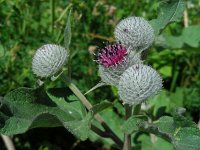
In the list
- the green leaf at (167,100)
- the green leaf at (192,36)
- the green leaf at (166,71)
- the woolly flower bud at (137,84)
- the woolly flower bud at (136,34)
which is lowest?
the green leaf at (167,100)

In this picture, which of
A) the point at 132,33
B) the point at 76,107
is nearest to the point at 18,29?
the point at 76,107

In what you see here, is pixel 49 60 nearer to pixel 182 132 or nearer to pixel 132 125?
pixel 132 125

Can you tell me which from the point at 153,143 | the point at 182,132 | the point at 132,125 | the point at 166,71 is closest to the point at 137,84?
the point at 132,125

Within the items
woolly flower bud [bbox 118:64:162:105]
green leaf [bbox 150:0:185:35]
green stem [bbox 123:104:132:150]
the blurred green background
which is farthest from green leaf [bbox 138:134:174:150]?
woolly flower bud [bbox 118:64:162:105]

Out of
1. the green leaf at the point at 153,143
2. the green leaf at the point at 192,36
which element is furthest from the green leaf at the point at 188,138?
the green leaf at the point at 192,36

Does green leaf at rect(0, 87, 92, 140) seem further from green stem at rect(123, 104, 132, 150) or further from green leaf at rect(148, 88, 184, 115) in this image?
green leaf at rect(148, 88, 184, 115)

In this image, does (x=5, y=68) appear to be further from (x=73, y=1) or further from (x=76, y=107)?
(x=76, y=107)

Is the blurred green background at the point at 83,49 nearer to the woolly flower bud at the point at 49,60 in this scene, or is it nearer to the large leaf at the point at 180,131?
the woolly flower bud at the point at 49,60
